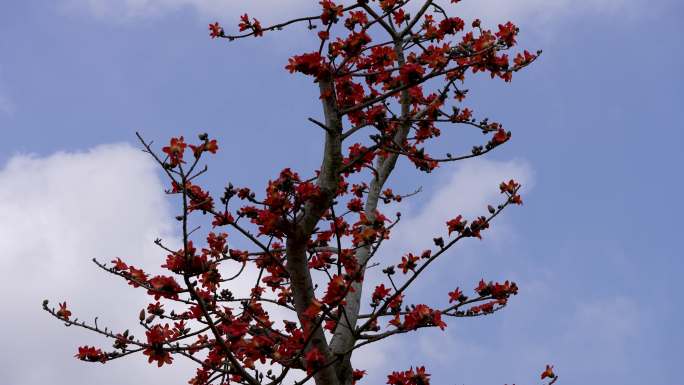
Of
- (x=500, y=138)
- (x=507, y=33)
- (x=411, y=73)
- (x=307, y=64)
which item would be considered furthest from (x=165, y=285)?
(x=507, y=33)

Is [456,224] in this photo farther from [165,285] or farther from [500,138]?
[165,285]

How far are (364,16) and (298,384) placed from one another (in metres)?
3.53

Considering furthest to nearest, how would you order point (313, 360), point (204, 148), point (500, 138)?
point (500, 138), point (313, 360), point (204, 148)

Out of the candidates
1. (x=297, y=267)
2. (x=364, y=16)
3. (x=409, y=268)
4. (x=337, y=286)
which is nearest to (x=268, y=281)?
(x=297, y=267)

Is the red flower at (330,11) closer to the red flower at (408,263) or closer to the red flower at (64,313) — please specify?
the red flower at (408,263)

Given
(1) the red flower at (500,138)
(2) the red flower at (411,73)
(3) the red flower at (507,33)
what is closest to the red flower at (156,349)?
(2) the red flower at (411,73)

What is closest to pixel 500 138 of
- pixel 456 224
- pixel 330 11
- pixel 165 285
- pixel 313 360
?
pixel 456 224

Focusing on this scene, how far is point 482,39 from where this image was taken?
562cm

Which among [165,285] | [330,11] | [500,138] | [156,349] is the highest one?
[330,11]

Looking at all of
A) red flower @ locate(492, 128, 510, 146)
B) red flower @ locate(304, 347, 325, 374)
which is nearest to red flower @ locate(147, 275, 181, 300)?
red flower @ locate(304, 347, 325, 374)

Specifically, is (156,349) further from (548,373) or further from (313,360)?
(548,373)

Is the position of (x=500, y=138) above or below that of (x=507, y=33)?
below

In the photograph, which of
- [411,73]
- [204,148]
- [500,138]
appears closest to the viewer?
[204,148]

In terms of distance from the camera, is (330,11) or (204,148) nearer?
(204,148)
